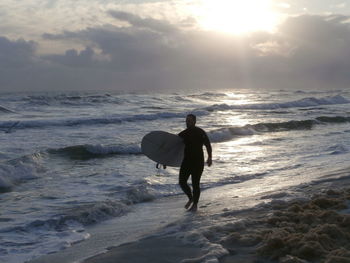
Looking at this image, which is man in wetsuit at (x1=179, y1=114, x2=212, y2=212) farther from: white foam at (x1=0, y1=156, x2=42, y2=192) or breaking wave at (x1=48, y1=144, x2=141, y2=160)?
breaking wave at (x1=48, y1=144, x2=141, y2=160)

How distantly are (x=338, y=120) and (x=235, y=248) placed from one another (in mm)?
31509

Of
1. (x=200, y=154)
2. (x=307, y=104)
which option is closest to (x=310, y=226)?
(x=200, y=154)

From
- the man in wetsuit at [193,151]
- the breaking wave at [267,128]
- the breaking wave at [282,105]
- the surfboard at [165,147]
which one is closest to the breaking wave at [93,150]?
the breaking wave at [267,128]

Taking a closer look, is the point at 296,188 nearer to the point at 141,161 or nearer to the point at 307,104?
the point at 141,161

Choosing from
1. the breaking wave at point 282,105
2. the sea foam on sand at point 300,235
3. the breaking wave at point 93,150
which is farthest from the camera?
the breaking wave at point 282,105

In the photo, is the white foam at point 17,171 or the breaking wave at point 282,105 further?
the breaking wave at point 282,105

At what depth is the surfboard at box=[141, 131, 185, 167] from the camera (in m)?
8.70

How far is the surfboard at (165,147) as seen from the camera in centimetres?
870

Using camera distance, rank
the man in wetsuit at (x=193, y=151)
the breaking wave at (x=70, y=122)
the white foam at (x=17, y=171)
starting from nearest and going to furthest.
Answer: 1. the man in wetsuit at (x=193, y=151)
2. the white foam at (x=17, y=171)
3. the breaking wave at (x=70, y=122)

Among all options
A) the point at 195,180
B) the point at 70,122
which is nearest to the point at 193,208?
the point at 195,180

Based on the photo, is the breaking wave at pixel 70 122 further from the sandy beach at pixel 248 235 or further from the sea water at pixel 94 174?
the sandy beach at pixel 248 235

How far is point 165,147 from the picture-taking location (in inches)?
349

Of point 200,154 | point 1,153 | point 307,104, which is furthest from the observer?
point 307,104

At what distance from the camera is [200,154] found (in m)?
8.16
